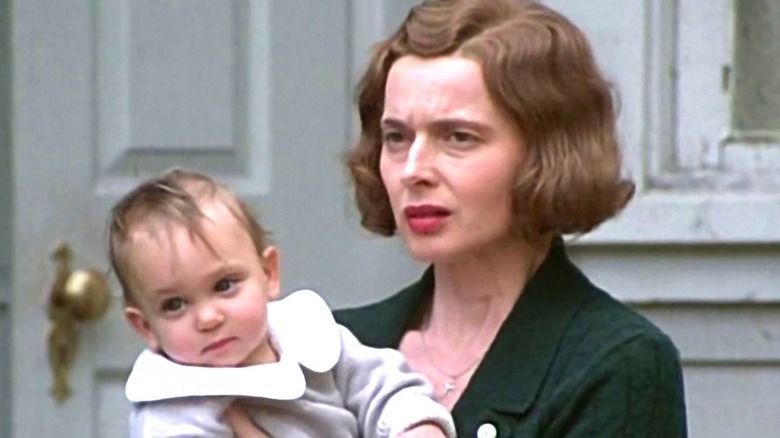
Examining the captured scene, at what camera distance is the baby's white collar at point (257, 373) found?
74.9 inches

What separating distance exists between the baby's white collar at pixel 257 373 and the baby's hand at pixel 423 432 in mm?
116

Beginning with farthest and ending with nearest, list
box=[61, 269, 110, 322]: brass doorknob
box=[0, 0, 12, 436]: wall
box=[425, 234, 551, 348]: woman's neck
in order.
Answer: box=[0, 0, 12, 436]: wall < box=[61, 269, 110, 322]: brass doorknob < box=[425, 234, 551, 348]: woman's neck

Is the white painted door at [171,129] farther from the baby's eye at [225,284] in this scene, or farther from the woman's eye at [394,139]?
the baby's eye at [225,284]

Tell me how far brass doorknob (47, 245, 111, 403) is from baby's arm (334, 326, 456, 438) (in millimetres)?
1211

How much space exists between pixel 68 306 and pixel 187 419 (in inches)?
52.8

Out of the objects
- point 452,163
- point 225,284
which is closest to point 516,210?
point 452,163

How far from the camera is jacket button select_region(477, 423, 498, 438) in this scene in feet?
6.48

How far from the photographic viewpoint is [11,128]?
3.25 metres

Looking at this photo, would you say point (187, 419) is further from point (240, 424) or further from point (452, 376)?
point (452, 376)

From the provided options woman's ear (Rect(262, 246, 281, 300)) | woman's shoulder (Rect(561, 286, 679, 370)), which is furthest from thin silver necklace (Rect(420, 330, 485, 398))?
woman's ear (Rect(262, 246, 281, 300))

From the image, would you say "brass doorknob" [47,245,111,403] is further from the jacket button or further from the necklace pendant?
the jacket button

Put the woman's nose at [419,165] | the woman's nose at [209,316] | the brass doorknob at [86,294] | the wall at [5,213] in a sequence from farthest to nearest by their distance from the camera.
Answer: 1. the wall at [5,213]
2. the brass doorknob at [86,294]
3. the woman's nose at [419,165]
4. the woman's nose at [209,316]

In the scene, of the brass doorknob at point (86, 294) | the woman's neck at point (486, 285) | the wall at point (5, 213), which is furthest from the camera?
the wall at point (5, 213)

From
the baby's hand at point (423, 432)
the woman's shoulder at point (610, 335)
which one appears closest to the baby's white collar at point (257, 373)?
the baby's hand at point (423, 432)
